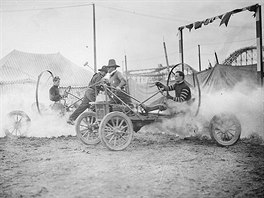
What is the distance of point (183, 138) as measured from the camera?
6.80 m

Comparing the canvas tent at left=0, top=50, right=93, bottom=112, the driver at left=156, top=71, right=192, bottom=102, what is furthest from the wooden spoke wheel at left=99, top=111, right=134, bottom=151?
the canvas tent at left=0, top=50, right=93, bottom=112

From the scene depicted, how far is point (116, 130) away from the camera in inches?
210

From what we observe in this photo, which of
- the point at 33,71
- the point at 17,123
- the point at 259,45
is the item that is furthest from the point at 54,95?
the point at 33,71

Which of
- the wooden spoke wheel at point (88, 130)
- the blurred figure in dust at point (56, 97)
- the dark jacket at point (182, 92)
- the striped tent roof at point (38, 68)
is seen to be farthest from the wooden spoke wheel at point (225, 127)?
the striped tent roof at point (38, 68)

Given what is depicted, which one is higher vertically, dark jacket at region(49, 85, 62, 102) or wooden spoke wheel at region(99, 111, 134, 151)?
dark jacket at region(49, 85, 62, 102)

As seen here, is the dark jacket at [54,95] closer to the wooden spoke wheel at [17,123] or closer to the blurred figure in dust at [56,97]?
the blurred figure in dust at [56,97]

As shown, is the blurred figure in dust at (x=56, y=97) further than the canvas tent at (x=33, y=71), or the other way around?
the canvas tent at (x=33, y=71)

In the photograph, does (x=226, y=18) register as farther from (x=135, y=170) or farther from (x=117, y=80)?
(x=135, y=170)

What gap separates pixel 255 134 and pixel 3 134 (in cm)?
678

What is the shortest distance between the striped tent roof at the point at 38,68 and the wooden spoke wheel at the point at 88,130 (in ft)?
50.0

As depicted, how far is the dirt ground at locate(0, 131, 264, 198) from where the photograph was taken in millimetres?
2947

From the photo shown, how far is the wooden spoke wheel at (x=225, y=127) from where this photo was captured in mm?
5723

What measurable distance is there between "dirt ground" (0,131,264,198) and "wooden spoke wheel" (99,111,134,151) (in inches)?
7.4

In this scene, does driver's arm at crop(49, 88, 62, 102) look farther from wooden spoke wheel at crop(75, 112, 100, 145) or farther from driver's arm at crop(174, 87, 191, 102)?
driver's arm at crop(174, 87, 191, 102)
